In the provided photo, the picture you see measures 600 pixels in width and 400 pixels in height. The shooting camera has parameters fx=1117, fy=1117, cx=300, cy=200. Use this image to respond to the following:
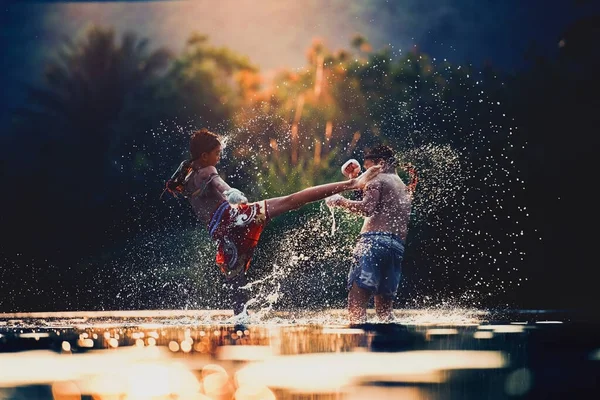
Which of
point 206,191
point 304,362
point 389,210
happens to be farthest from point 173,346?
point 389,210

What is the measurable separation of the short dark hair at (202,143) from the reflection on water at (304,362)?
1744 mm

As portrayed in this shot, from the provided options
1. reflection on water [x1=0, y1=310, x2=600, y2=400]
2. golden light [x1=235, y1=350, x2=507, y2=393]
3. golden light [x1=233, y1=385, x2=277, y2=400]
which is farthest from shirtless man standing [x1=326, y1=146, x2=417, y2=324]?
golden light [x1=233, y1=385, x2=277, y2=400]

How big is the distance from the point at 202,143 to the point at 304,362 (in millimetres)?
4635

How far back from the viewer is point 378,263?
9680 millimetres

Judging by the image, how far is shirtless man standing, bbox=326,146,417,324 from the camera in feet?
31.7

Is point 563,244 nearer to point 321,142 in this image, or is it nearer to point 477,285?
point 477,285

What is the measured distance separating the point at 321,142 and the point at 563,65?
219 inches

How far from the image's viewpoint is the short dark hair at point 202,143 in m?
10.0

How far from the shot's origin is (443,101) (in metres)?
24.1

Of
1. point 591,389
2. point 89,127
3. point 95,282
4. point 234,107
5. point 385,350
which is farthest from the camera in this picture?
point 234,107

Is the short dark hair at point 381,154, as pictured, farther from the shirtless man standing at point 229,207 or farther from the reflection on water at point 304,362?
the reflection on water at point 304,362

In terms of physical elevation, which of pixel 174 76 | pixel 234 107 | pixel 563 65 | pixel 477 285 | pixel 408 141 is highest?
pixel 174 76

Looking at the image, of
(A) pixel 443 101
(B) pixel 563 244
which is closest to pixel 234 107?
(A) pixel 443 101

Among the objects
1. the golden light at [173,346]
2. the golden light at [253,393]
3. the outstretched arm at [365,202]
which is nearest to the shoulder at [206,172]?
the outstretched arm at [365,202]
